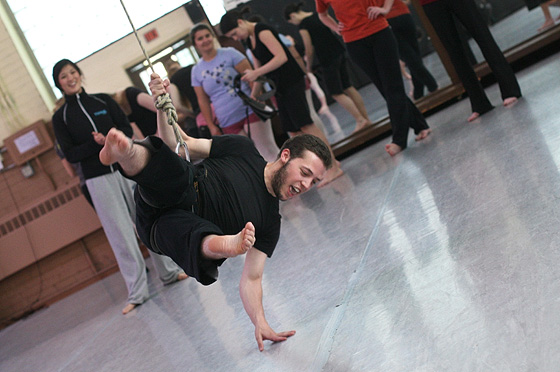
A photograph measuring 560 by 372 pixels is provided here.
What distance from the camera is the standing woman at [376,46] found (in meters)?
4.41

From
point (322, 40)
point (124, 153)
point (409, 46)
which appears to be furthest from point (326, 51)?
point (124, 153)

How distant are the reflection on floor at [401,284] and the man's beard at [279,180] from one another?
51 centimetres

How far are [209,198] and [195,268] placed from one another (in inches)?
13.4

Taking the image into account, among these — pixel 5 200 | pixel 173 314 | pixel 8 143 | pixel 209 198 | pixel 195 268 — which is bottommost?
pixel 173 314

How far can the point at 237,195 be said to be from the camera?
225cm

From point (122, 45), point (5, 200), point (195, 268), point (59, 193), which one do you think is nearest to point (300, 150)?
point (195, 268)

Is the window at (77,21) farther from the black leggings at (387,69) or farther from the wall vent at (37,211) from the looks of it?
the black leggings at (387,69)

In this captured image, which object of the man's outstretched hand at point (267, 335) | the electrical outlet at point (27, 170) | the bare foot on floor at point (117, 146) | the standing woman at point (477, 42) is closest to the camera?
the bare foot on floor at point (117, 146)

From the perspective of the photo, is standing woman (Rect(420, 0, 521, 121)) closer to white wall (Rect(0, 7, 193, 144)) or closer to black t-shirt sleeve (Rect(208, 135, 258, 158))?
white wall (Rect(0, 7, 193, 144))

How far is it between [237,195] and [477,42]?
2.80 meters

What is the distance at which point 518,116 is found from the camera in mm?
3949

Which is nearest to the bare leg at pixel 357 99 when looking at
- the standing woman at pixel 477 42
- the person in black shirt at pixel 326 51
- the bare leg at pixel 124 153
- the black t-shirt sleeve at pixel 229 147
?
the person in black shirt at pixel 326 51

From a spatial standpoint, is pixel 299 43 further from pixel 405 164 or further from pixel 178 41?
pixel 405 164

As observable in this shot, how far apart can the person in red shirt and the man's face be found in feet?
11.8
